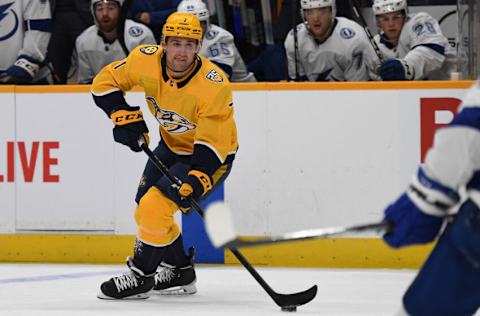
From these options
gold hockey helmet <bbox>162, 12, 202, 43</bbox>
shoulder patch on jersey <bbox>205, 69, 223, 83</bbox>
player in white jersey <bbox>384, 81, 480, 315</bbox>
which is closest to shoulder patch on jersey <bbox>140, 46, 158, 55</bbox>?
gold hockey helmet <bbox>162, 12, 202, 43</bbox>

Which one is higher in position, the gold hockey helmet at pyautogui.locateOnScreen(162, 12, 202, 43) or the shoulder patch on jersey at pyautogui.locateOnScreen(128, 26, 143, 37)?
the shoulder patch on jersey at pyautogui.locateOnScreen(128, 26, 143, 37)

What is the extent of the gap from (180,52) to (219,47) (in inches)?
64.0

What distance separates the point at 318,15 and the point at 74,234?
1.67 m

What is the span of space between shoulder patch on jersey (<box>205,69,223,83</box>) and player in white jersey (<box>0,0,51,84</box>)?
6.34 feet

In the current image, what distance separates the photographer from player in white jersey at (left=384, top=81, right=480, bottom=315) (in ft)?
7.81

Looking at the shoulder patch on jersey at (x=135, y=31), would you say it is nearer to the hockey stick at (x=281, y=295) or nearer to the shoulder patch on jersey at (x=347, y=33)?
the shoulder patch on jersey at (x=347, y=33)

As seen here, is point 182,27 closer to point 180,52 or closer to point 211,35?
point 180,52

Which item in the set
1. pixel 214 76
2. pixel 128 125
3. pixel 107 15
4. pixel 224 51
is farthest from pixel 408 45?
pixel 128 125

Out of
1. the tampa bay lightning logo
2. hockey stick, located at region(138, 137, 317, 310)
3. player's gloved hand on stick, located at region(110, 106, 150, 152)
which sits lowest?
hockey stick, located at region(138, 137, 317, 310)

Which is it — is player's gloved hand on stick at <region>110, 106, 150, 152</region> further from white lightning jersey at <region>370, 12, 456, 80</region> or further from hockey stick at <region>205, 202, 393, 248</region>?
hockey stick at <region>205, 202, 393, 248</region>

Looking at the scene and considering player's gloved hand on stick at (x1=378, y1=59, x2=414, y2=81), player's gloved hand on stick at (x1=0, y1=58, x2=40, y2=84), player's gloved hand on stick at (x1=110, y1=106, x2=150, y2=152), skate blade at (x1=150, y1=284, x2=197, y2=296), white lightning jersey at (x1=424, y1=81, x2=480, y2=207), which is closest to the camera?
white lightning jersey at (x1=424, y1=81, x2=480, y2=207)

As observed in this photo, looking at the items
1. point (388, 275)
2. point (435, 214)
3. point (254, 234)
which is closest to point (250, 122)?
point (254, 234)

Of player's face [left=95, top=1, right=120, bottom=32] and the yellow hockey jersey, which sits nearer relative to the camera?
the yellow hockey jersey

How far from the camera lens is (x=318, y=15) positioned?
6.19 meters
